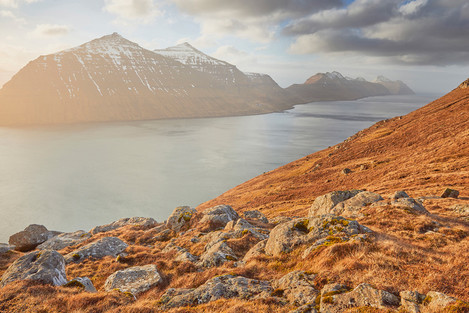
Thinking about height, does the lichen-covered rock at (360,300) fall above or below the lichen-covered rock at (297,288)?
above

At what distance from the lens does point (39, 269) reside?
39.6 feet

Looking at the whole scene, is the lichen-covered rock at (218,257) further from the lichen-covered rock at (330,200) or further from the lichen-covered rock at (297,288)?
the lichen-covered rock at (330,200)

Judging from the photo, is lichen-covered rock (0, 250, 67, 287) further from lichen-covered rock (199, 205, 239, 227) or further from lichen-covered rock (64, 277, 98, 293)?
lichen-covered rock (199, 205, 239, 227)

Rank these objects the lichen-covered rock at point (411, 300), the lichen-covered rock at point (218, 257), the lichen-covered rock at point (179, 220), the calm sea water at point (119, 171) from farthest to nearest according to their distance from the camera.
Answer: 1. the calm sea water at point (119, 171)
2. the lichen-covered rock at point (179, 220)
3. the lichen-covered rock at point (218, 257)
4. the lichen-covered rock at point (411, 300)

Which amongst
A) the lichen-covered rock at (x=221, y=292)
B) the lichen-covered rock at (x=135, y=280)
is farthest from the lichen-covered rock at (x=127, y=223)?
the lichen-covered rock at (x=221, y=292)

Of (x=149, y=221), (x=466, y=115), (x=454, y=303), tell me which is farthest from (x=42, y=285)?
(x=466, y=115)

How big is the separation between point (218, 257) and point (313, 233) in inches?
238

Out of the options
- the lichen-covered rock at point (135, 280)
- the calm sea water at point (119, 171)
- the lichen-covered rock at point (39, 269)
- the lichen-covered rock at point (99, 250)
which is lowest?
the calm sea water at point (119, 171)

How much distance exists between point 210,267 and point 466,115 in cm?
8274

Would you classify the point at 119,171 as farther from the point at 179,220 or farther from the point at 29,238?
the point at 179,220

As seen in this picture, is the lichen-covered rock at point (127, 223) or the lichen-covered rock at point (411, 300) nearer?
the lichen-covered rock at point (411, 300)

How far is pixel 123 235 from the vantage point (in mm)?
25578

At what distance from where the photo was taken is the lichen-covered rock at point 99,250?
18297 millimetres

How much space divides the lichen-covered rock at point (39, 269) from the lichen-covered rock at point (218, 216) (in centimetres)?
1333
